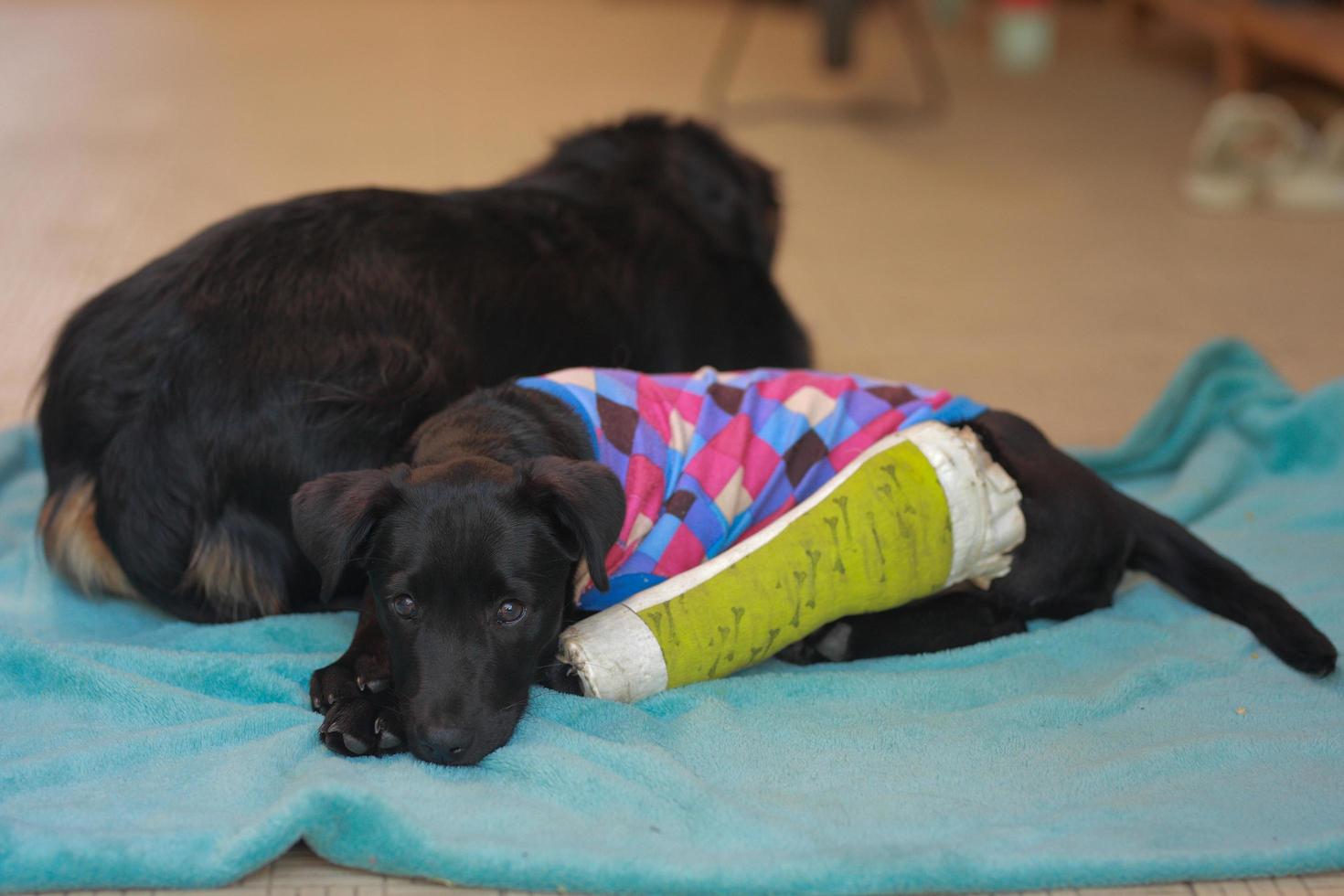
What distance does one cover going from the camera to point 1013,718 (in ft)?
6.13

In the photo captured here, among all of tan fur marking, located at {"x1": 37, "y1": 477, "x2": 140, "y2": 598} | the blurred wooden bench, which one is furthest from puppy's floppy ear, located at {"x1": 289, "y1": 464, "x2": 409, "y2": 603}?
the blurred wooden bench

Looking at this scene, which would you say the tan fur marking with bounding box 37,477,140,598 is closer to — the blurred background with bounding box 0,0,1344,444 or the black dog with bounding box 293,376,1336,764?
the black dog with bounding box 293,376,1336,764

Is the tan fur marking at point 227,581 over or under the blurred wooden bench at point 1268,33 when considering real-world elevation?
under

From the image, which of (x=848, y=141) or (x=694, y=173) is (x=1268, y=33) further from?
(x=694, y=173)

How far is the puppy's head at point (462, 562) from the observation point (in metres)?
1.64

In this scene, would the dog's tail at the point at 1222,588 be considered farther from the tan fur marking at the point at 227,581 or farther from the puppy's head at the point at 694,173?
the tan fur marking at the point at 227,581

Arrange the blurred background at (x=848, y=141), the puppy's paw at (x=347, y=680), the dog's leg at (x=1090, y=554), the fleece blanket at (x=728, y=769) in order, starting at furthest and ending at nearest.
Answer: the blurred background at (x=848, y=141)
the dog's leg at (x=1090, y=554)
the puppy's paw at (x=347, y=680)
the fleece blanket at (x=728, y=769)

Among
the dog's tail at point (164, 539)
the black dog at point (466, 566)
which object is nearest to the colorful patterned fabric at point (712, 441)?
the black dog at point (466, 566)

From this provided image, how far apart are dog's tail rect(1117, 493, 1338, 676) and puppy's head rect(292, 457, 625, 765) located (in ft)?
2.94

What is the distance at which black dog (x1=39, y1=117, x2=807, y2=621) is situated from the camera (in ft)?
6.47

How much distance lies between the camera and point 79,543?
2.07 metres

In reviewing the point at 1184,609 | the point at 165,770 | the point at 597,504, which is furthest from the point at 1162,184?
the point at 165,770

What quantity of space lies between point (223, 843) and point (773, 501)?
92 centimetres

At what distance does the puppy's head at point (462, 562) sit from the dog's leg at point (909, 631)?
49 cm
